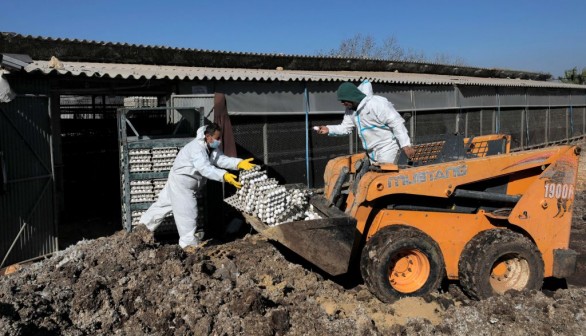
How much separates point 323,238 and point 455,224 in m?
1.58

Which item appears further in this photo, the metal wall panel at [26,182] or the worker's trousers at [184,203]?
the worker's trousers at [184,203]

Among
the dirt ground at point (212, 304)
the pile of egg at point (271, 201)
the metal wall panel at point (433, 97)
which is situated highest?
the metal wall panel at point (433, 97)

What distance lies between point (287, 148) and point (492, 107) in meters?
9.89

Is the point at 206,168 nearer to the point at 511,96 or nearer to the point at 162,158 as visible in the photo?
the point at 162,158

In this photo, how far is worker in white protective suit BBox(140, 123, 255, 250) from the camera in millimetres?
6707

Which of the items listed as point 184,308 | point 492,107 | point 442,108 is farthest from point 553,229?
point 492,107

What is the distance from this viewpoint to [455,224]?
17.7ft

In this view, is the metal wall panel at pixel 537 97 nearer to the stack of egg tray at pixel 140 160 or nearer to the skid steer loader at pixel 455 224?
the skid steer loader at pixel 455 224

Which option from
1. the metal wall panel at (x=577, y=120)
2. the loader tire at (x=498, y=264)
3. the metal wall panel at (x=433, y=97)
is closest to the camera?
the loader tire at (x=498, y=264)

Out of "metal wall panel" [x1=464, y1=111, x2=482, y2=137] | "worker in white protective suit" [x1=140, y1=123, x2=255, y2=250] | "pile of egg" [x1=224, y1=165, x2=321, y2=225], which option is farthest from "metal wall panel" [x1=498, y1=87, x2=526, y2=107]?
"pile of egg" [x1=224, y1=165, x2=321, y2=225]

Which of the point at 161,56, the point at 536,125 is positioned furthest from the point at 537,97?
the point at 161,56

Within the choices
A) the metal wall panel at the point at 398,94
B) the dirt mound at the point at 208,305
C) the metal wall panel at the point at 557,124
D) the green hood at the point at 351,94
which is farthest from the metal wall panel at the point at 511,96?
the dirt mound at the point at 208,305

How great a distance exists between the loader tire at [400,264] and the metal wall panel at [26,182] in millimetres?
4876

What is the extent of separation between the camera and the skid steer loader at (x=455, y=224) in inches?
197
